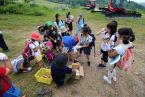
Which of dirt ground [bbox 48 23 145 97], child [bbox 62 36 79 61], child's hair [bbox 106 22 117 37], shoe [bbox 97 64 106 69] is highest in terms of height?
child's hair [bbox 106 22 117 37]

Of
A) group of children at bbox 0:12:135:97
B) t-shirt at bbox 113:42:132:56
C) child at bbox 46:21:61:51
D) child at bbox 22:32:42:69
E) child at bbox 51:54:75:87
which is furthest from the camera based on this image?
child at bbox 46:21:61:51

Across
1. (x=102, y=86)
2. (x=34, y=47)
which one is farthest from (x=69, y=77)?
(x=34, y=47)

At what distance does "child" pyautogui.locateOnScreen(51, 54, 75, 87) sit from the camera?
18.8 ft

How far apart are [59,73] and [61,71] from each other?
8 cm

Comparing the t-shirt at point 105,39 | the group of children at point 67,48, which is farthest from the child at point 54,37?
the t-shirt at point 105,39

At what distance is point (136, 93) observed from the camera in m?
6.43

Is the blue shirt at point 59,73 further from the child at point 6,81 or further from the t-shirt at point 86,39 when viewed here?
the child at point 6,81

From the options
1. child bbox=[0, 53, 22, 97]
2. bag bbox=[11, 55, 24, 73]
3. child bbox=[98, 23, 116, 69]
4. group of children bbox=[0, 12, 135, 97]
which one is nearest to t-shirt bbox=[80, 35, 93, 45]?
group of children bbox=[0, 12, 135, 97]

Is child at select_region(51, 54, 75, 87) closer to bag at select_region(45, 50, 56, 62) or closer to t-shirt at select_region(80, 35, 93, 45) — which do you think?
t-shirt at select_region(80, 35, 93, 45)

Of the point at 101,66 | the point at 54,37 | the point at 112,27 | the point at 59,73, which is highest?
the point at 112,27

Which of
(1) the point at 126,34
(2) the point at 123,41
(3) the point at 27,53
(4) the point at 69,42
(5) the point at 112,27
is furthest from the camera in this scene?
(4) the point at 69,42

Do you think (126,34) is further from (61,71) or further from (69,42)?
(69,42)

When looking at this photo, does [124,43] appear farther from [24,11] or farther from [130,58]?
[24,11]

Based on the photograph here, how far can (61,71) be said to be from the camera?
583 centimetres
